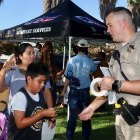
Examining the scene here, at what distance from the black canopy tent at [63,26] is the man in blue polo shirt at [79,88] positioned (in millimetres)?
1091

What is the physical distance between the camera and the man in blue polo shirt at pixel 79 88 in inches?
305

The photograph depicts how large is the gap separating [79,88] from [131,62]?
151 inches

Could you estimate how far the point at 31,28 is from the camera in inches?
398

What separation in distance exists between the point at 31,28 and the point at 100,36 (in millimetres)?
1623

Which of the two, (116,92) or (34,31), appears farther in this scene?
(34,31)

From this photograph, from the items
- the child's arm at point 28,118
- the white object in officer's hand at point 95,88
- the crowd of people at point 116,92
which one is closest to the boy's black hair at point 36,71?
the crowd of people at point 116,92

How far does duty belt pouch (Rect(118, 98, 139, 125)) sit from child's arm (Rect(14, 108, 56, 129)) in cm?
66

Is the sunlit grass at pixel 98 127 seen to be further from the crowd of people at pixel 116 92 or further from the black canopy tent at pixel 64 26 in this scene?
the crowd of people at pixel 116 92

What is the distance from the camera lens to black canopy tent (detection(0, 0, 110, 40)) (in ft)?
29.8

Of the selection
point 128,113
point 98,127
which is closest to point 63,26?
point 98,127

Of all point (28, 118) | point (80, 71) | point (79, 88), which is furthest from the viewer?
point (80, 71)

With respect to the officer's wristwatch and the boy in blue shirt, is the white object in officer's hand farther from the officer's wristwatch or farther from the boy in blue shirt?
the boy in blue shirt

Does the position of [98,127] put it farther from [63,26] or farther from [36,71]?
[36,71]

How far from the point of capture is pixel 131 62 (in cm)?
397
